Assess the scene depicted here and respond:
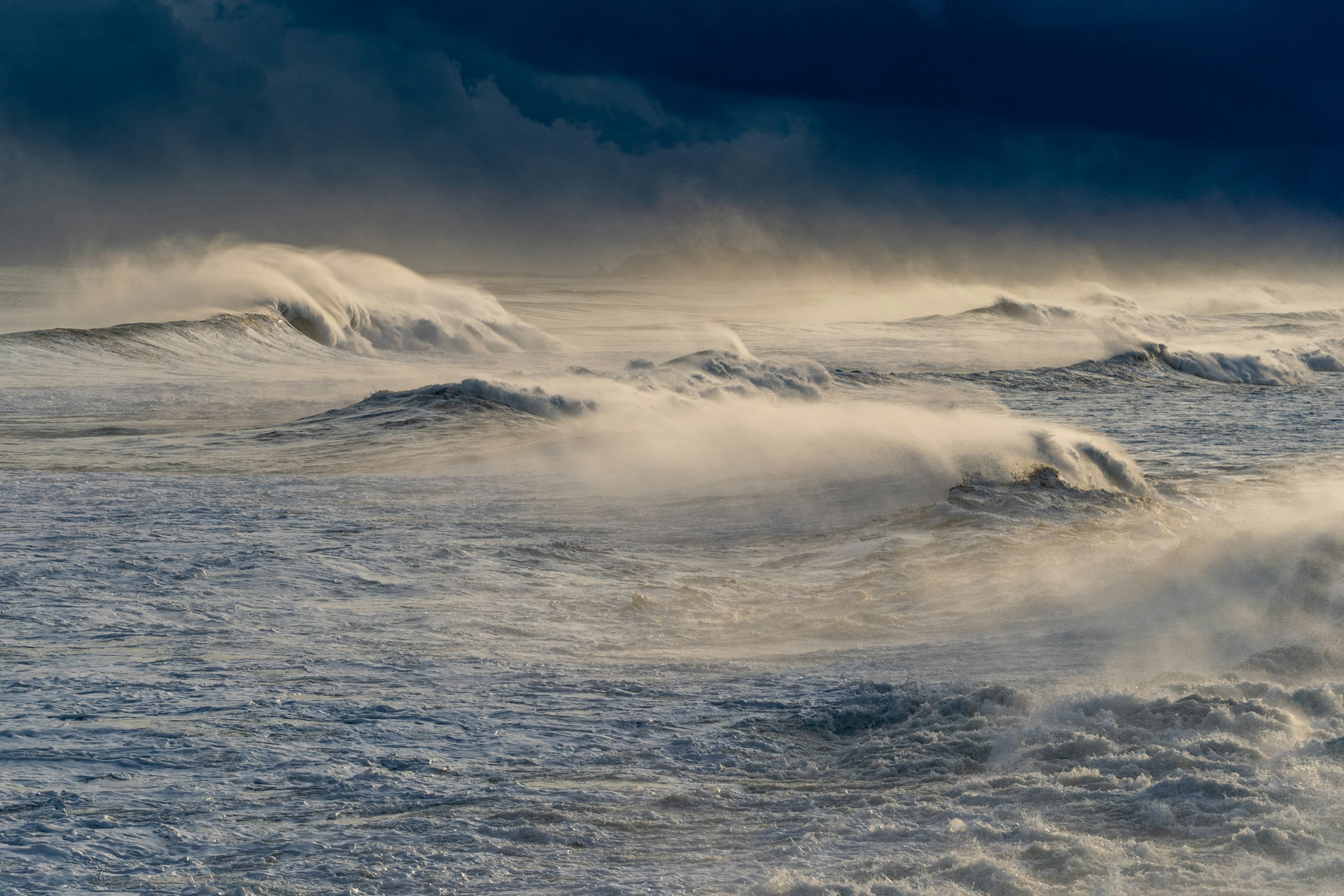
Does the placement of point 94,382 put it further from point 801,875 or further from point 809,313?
point 809,313

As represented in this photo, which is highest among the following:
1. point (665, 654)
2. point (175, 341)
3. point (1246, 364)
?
point (175, 341)

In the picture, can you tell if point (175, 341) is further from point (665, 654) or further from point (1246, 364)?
point (1246, 364)

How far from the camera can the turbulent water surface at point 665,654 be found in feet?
11.5

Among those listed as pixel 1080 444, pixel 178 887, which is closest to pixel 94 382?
pixel 1080 444

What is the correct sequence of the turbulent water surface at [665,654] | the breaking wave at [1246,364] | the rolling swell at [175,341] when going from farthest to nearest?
the breaking wave at [1246,364], the rolling swell at [175,341], the turbulent water surface at [665,654]

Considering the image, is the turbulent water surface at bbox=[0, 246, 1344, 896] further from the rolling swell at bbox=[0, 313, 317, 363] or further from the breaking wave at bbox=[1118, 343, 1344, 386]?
the breaking wave at bbox=[1118, 343, 1344, 386]

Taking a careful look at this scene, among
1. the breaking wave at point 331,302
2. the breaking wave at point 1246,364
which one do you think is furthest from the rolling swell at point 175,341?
the breaking wave at point 1246,364

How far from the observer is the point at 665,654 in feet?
18.4

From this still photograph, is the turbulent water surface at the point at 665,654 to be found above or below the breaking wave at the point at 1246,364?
below

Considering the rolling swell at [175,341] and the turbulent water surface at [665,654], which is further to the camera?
the rolling swell at [175,341]

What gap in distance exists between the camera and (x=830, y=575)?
7.44 m

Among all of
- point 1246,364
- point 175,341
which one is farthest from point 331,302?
point 1246,364

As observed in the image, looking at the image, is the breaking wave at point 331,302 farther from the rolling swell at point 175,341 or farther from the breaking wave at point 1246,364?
the breaking wave at point 1246,364

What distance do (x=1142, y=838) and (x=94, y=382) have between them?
18.2 metres
